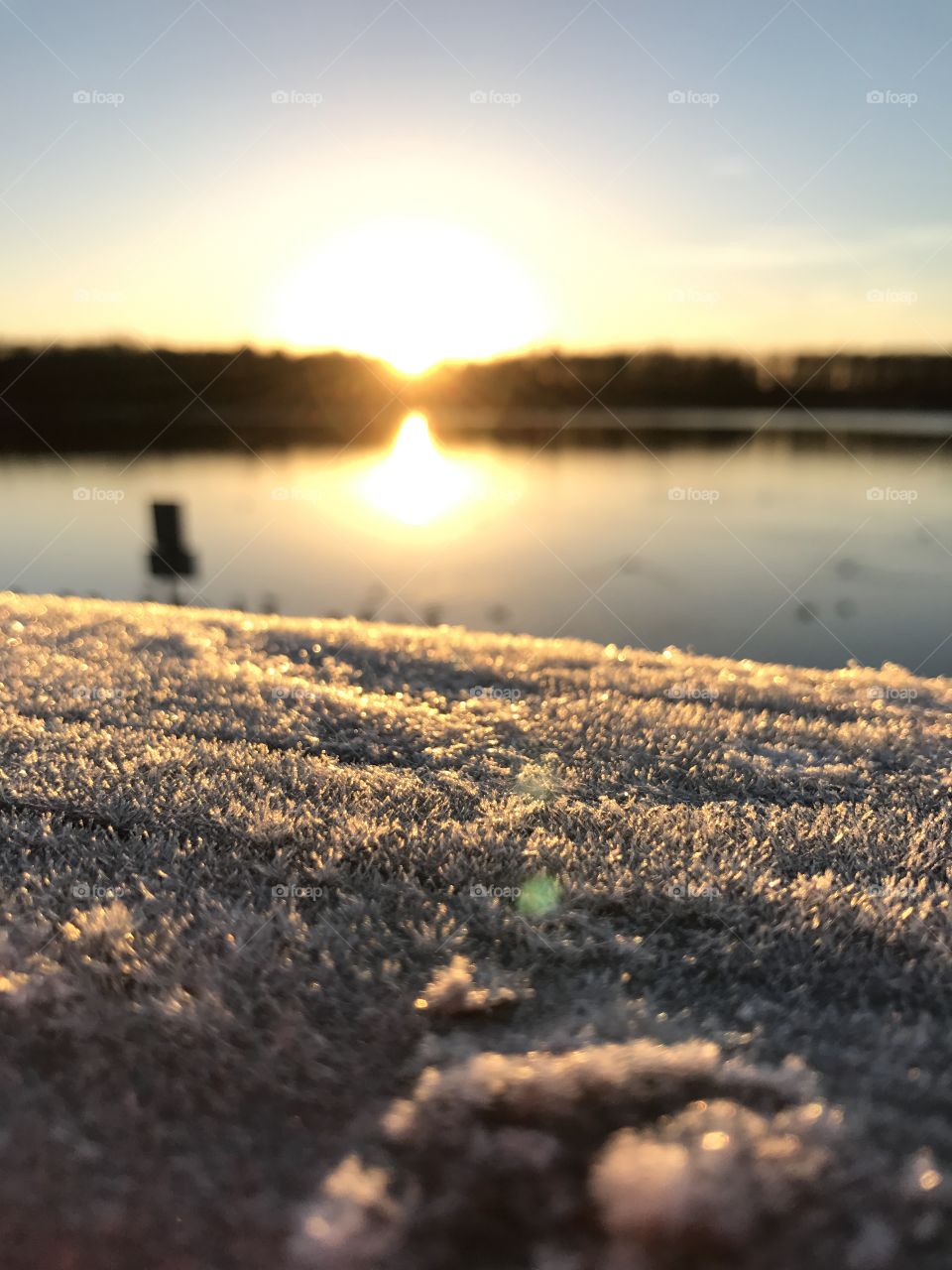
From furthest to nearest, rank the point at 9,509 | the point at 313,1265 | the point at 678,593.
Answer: the point at 9,509 < the point at 678,593 < the point at 313,1265

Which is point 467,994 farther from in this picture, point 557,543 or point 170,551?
point 557,543

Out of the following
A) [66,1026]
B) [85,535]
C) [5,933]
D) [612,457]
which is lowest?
[66,1026]

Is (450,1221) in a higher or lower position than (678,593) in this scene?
lower

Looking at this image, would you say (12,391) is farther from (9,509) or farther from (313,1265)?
(313,1265)

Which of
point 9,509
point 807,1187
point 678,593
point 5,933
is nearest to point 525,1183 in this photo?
point 807,1187

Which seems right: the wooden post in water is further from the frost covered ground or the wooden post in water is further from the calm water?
the frost covered ground

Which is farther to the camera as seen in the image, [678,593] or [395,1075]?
[678,593]

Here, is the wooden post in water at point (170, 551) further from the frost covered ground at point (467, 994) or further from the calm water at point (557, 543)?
the frost covered ground at point (467, 994)
